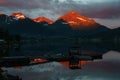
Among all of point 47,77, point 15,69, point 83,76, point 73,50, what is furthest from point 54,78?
point 73,50

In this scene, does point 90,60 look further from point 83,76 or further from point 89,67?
point 83,76

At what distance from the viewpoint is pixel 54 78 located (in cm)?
5297

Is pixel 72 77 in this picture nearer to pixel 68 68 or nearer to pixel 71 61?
pixel 68 68

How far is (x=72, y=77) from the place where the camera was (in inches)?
2194

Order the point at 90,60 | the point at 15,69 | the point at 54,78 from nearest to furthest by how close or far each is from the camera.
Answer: the point at 54,78
the point at 15,69
the point at 90,60

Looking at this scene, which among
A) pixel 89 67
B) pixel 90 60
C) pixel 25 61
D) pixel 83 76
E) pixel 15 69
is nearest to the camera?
pixel 83 76

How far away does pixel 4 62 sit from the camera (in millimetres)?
64062

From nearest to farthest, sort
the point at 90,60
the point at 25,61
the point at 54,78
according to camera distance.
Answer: the point at 54,78, the point at 25,61, the point at 90,60

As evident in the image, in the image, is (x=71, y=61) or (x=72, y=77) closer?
(x=72, y=77)

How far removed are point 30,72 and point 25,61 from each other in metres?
9.52

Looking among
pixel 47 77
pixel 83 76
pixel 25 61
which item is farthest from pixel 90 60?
pixel 47 77

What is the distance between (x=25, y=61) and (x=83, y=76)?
15.1 metres

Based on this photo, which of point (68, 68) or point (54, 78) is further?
point (68, 68)

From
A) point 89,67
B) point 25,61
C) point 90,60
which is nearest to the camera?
point 25,61
